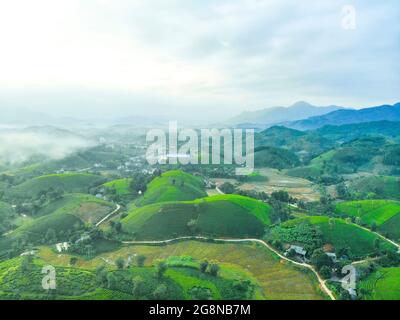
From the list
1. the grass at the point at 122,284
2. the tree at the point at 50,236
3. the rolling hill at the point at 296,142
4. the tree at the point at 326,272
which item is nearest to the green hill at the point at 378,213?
the tree at the point at 326,272

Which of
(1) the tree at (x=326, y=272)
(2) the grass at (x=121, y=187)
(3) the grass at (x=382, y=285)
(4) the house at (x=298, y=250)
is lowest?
(3) the grass at (x=382, y=285)

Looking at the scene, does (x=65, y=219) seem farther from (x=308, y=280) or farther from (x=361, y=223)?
(x=361, y=223)

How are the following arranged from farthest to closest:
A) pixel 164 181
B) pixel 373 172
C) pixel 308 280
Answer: pixel 373 172, pixel 164 181, pixel 308 280

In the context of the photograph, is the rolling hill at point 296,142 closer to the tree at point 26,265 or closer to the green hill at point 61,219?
the green hill at point 61,219

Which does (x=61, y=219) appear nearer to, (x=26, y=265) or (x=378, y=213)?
(x=26, y=265)

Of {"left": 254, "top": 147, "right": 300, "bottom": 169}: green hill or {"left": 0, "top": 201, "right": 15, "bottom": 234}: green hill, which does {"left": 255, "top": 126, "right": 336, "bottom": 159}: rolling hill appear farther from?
{"left": 0, "top": 201, "right": 15, "bottom": 234}: green hill

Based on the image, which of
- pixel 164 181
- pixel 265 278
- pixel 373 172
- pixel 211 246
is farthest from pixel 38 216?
pixel 373 172

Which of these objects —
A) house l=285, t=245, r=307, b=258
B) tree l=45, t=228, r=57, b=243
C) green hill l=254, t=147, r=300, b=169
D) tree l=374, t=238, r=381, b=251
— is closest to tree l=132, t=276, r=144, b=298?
house l=285, t=245, r=307, b=258
